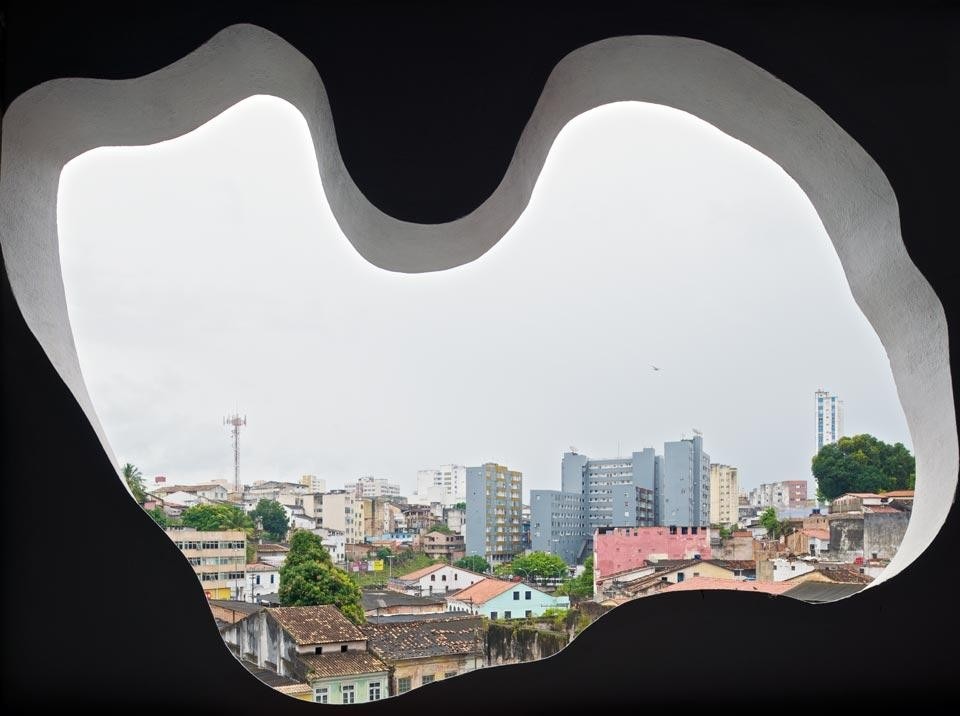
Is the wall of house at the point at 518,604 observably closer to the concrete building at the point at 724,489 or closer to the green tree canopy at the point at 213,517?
the concrete building at the point at 724,489

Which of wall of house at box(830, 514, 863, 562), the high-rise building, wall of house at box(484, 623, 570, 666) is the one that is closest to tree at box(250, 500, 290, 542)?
wall of house at box(484, 623, 570, 666)

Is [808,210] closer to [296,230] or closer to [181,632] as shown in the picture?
[181,632]

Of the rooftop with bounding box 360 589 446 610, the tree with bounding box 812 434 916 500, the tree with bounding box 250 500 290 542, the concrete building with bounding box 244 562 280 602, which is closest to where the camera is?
the concrete building with bounding box 244 562 280 602

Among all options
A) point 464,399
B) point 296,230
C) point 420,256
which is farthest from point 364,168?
point 296,230

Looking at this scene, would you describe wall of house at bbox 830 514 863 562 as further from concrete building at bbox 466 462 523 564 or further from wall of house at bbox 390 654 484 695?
concrete building at bbox 466 462 523 564

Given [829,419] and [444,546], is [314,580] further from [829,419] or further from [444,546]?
[829,419]
